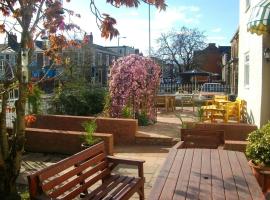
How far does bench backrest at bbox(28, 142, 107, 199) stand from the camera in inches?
157

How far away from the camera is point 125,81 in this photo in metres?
13.8

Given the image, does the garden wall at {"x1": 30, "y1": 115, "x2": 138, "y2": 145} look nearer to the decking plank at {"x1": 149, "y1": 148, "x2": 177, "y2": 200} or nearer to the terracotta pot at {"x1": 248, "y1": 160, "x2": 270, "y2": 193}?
the decking plank at {"x1": 149, "y1": 148, "x2": 177, "y2": 200}

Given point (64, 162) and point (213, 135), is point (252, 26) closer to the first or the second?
point (213, 135)

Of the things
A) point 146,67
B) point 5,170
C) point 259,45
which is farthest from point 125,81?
point 5,170

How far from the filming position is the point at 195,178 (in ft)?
15.0

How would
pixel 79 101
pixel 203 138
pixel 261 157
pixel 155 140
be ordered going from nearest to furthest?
pixel 261 157
pixel 203 138
pixel 155 140
pixel 79 101

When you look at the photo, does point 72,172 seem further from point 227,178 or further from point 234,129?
point 234,129

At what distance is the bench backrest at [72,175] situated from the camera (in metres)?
3.98

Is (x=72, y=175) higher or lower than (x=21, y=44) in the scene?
lower

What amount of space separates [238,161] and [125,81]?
8638mm

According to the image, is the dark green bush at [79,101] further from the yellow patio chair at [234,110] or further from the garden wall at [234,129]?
the garden wall at [234,129]

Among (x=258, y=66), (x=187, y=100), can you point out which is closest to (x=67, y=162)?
(x=258, y=66)

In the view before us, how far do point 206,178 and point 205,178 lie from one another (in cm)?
1

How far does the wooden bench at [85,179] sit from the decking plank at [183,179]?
2.19 ft
